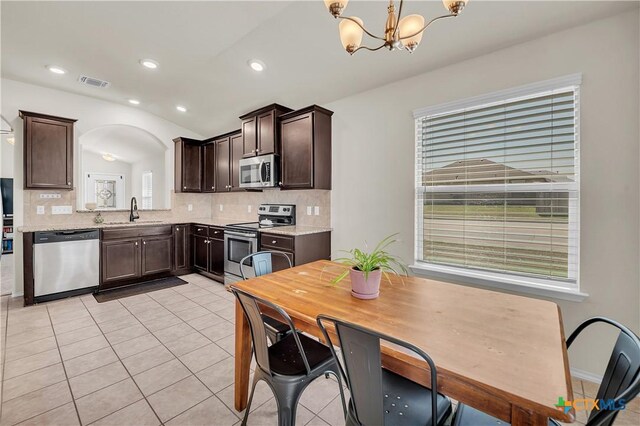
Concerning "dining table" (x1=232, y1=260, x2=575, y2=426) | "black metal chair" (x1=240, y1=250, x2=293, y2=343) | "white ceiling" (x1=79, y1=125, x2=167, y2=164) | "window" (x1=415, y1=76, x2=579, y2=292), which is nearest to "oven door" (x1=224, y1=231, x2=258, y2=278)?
"black metal chair" (x1=240, y1=250, x2=293, y2=343)

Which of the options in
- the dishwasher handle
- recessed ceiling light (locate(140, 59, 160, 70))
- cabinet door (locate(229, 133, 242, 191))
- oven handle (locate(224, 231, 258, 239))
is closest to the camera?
recessed ceiling light (locate(140, 59, 160, 70))

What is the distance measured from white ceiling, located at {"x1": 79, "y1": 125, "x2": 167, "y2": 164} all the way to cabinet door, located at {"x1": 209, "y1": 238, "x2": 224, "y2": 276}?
2131 mm

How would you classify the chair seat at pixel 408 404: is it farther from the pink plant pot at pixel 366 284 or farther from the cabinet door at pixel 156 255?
the cabinet door at pixel 156 255

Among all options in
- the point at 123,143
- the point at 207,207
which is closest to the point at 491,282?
the point at 207,207

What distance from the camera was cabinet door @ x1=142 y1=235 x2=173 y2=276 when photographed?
4293mm

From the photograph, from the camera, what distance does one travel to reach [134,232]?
4.18 m

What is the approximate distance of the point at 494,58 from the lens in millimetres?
2314

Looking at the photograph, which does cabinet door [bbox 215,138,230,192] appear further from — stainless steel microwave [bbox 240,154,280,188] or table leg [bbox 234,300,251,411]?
table leg [bbox 234,300,251,411]

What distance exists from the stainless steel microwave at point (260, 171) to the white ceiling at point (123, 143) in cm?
207

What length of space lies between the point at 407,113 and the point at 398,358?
2.48m

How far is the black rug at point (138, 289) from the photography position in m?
3.71

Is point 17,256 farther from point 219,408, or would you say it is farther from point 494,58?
point 494,58

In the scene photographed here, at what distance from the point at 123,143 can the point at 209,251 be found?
259cm

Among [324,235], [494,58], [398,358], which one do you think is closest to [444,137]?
[494,58]
